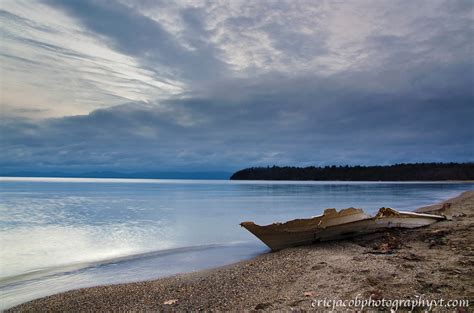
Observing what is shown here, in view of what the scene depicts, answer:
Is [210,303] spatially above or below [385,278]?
below

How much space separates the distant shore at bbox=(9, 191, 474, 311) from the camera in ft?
16.5

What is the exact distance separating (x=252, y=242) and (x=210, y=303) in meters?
7.13

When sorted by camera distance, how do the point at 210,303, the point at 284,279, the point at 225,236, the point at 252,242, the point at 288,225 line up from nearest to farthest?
1. the point at 210,303
2. the point at 284,279
3. the point at 288,225
4. the point at 252,242
5. the point at 225,236

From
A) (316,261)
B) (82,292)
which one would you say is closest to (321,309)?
(316,261)

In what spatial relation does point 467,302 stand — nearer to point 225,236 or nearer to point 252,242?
point 252,242

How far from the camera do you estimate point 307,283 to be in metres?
5.83

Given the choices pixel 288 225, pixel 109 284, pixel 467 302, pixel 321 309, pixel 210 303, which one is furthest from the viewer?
pixel 288 225

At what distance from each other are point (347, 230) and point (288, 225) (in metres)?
1.69

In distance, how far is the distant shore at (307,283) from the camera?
16.5ft

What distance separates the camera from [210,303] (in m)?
5.43

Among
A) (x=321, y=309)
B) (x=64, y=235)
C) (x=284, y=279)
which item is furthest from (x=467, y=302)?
(x=64, y=235)

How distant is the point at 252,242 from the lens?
12.5 metres

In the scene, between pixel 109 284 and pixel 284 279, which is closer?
pixel 284 279

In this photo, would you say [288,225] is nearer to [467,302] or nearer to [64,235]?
[467,302]
